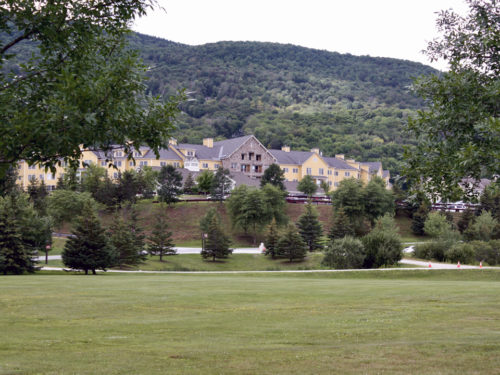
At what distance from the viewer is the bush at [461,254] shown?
55.8 m

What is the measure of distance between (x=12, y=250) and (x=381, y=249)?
30.6m

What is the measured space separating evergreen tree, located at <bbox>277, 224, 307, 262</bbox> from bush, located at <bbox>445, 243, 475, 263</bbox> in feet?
51.8

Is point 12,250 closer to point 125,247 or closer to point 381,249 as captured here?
point 125,247

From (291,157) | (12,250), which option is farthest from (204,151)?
(12,250)

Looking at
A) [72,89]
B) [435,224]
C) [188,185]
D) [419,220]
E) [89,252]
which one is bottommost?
[89,252]

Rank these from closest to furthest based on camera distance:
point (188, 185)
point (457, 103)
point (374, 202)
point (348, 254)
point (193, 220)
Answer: point (457, 103), point (348, 254), point (374, 202), point (193, 220), point (188, 185)

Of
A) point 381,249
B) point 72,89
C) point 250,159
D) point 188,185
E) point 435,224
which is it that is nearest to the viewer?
point 72,89

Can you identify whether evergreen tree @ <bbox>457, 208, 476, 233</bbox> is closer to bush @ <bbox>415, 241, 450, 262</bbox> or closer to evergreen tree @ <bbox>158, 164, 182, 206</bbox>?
bush @ <bbox>415, 241, 450, 262</bbox>

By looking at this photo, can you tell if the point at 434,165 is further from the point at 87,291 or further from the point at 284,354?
the point at 87,291

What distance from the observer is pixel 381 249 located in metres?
50.3

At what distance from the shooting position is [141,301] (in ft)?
67.2

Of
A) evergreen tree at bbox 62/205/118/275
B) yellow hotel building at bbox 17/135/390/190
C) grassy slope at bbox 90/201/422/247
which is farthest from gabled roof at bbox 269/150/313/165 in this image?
evergreen tree at bbox 62/205/118/275

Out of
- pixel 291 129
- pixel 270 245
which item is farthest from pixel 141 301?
pixel 291 129

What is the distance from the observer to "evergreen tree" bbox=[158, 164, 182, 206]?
8944 cm
